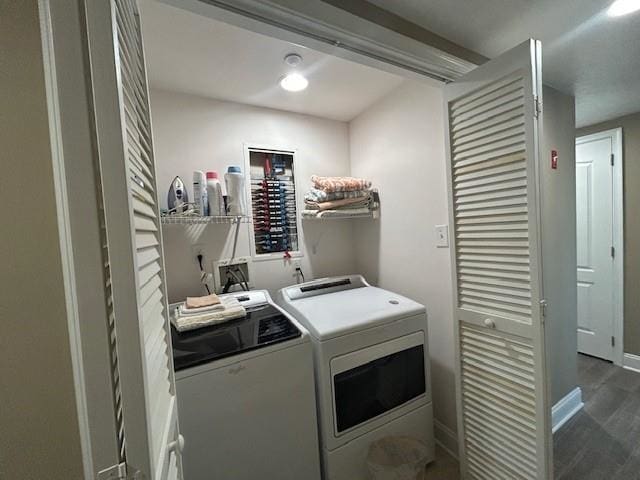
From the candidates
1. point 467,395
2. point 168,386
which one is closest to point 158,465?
point 168,386

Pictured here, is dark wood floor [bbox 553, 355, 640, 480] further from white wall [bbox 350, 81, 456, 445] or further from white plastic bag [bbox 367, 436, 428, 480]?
white plastic bag [bbox 367, 436, 428, 480]

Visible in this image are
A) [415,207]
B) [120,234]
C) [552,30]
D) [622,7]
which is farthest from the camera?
[415,207]

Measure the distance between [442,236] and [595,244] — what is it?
2083 mm

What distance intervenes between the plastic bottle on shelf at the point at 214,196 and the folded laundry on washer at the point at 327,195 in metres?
0.66

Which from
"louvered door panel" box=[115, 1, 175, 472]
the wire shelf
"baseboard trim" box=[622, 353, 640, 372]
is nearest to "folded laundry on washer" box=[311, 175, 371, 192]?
the wire shelf

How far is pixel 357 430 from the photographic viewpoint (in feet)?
4.47

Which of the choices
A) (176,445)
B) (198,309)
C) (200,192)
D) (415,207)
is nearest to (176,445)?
(176,445)

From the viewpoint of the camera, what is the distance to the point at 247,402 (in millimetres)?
1109

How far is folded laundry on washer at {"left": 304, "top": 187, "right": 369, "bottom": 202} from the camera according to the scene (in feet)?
6.46

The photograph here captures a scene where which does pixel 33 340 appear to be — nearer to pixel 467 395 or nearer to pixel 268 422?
pixel 268 422

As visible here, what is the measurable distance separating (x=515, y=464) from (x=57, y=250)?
1.80 metres

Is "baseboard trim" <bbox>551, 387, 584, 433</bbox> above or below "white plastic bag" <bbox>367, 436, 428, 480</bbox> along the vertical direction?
below

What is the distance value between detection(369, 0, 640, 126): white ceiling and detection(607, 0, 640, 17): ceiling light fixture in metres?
0.02

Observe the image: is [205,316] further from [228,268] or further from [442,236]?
[442,236]
